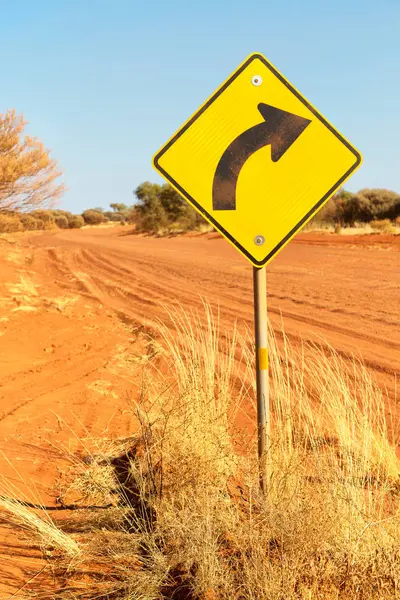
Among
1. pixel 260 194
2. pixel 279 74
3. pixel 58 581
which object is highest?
pixel 279 74

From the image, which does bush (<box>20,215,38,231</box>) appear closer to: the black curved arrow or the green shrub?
the green shrub

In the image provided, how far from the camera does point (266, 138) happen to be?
3393 mm

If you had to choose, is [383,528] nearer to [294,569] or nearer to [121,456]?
[294,569]

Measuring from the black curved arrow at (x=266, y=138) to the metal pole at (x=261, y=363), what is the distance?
21.9 inches

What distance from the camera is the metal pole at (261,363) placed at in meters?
3.43

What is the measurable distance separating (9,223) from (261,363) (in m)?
22.4

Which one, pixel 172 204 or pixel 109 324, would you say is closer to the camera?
pixel 109 324

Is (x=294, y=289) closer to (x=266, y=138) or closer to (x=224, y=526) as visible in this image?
(x=266, y=138)

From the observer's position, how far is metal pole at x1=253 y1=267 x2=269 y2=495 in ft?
11.2

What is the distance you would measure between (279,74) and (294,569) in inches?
94.6

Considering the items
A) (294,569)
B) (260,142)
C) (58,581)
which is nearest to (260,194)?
(260,142)

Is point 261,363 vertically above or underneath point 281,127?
underneath

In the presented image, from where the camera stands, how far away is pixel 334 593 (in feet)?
8.39

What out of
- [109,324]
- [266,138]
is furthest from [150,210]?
[266,138]
